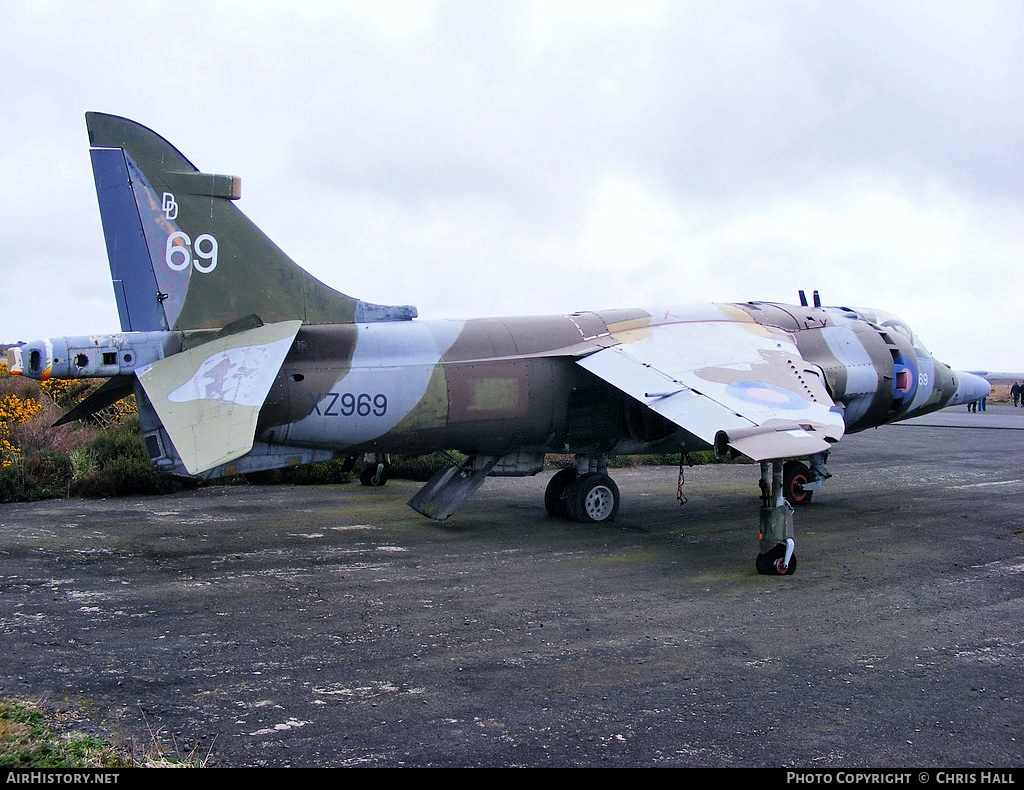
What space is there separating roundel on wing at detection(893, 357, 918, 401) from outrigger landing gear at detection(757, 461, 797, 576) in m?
6.37

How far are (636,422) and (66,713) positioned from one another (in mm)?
8970

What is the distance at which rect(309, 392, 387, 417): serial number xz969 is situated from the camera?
10797 mm

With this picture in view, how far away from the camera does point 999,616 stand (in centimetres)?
784

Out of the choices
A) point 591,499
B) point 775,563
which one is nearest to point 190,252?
point 591,499

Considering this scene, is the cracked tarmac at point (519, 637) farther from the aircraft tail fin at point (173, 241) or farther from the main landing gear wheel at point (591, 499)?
the aircraft tail fin at point (173, 241)

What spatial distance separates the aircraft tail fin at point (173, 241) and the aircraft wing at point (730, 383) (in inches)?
186

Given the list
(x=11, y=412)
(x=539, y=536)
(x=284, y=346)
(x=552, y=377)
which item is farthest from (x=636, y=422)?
(x=11, y=412)

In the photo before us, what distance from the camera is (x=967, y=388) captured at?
634 inches

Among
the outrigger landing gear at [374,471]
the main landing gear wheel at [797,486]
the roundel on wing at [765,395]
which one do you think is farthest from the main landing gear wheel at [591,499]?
the outrigger landing gear at [374,471]

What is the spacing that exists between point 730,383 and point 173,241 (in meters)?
7.42

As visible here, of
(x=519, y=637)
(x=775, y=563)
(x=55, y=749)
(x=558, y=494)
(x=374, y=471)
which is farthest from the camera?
(x=374, y=471)

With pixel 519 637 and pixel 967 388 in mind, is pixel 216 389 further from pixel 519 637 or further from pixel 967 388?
pixel 967 388

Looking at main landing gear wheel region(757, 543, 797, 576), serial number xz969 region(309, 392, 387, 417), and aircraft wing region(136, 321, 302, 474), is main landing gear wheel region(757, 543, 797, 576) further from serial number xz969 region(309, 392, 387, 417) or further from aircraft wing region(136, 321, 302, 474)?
aircraft wing region(136, 321, 302, 474)

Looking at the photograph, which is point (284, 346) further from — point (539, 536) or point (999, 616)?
point (999, 616)
